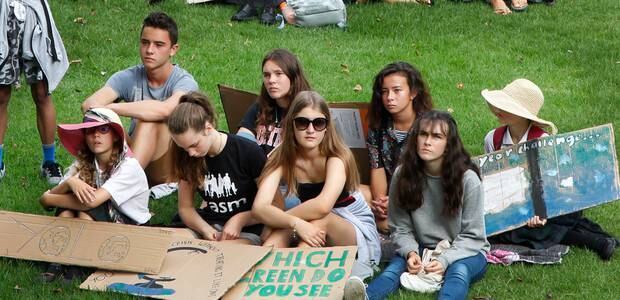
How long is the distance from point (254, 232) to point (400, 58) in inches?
168

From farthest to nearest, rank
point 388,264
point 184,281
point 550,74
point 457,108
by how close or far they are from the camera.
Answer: point 550,74
point 457,108
point 388,264
point 184,281

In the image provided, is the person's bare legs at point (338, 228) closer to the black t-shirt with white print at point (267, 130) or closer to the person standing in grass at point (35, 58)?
the black t-shirt with white print at point (267, 130)

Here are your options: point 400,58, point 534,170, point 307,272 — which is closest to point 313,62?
point 400,58

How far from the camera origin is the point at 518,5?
11.5 metres

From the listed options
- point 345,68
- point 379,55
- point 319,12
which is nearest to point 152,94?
point 345,68

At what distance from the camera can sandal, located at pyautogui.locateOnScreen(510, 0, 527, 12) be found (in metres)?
11.4

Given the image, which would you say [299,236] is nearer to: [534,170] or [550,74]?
[534,170]

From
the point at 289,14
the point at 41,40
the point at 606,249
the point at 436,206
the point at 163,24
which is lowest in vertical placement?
the point at 606,249

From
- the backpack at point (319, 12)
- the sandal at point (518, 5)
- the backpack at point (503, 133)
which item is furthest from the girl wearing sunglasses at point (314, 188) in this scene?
the sandal at point (518, 5)

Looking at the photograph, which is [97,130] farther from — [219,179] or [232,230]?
[232,230]

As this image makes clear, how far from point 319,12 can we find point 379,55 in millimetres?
1030

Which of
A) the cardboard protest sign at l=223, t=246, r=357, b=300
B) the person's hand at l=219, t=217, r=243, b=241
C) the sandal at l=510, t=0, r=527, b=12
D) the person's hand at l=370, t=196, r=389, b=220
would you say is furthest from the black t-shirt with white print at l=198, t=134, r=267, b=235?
the sandal at l=510, t=0, r=527, b=12

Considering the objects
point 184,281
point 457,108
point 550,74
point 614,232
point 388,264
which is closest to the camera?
point 184,281

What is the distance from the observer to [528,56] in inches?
389
